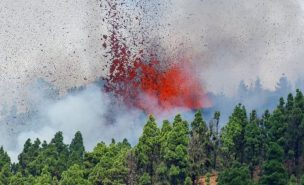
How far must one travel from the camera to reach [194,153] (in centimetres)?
10475

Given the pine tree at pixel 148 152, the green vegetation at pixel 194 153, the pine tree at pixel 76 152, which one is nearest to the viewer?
the green vegetation at pixel 194 153

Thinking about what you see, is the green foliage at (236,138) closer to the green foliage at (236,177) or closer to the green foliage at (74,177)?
the green foliage at (236,177)

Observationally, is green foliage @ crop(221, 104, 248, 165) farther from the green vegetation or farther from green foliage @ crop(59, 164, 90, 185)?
green foliage @ crop(59, 164, 90, 185)

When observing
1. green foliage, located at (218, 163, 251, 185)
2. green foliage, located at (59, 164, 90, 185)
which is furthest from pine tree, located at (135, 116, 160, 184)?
green foliage, located at (218, 163, 251, 185)

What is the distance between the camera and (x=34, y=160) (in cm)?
11581

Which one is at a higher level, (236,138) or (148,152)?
(236,138)

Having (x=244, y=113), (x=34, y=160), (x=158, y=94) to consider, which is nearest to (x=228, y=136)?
(x=244, y=113)

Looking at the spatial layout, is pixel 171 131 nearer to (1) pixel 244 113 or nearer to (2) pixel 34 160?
(1) pixel 244 113

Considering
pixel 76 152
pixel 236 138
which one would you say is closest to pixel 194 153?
pixel 236 138

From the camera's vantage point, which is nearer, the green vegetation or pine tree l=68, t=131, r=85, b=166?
the green vegetation

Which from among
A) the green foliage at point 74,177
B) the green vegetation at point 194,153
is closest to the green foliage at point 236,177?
the green vegetation at point 194,153

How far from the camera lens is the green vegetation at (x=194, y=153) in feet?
335

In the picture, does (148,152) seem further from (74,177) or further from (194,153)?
(74,177)

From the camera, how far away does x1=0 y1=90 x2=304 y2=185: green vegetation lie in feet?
335
